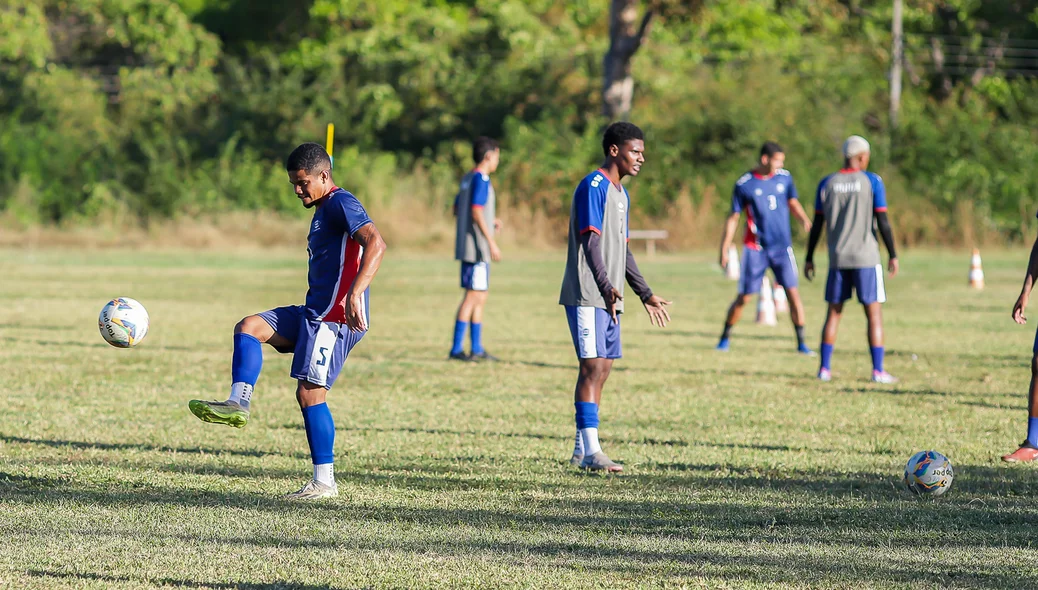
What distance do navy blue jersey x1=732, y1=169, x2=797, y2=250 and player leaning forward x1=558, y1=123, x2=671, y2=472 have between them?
6.47 meters

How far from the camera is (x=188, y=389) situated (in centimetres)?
1093

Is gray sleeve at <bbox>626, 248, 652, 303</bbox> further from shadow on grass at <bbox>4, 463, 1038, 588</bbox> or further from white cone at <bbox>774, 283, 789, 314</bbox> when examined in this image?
white cone at <bbox>774, 283, 789, 314</bbox>

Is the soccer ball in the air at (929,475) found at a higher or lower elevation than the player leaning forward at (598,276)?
lower

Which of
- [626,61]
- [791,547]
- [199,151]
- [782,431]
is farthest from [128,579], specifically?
[199,151]

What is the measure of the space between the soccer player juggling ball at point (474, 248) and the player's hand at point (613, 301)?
18.3 ft

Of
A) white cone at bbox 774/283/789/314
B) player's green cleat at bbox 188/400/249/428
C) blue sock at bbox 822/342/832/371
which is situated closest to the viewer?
player's green cleat at bbox 188/400/249/428

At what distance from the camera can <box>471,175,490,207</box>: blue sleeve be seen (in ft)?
43.2

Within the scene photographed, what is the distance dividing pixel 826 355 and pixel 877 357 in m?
0.45

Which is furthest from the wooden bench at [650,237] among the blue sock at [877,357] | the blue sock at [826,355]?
the blue sock at [877,357]

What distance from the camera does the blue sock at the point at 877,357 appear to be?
1170cm

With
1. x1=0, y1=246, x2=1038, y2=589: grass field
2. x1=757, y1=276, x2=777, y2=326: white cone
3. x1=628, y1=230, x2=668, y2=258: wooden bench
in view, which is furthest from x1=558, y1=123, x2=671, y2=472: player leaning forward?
x1=628, y1=230, x2=668, y2=258: wooden bench

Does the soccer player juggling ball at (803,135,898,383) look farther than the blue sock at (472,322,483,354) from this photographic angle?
No

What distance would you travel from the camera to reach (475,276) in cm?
1336

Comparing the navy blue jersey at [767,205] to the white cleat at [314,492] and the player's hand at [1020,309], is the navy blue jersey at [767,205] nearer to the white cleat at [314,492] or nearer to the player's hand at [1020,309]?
the player's hand at [1020,309]
